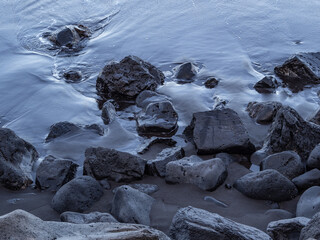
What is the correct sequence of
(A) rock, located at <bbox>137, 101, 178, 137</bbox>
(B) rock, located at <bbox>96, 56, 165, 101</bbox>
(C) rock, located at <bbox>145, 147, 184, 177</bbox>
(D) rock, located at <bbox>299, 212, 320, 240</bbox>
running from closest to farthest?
(D) rock, located at <bbox>299, 212, 320, 240</bbox> < (C) rock, located at <bbox>145, 147, 184, 177</bbox> < (A) rock, located at <bbox>137, 101, 178, 137</bbox> < (B) rock, located at <bbox>96, 56, 165, 101</bbox>

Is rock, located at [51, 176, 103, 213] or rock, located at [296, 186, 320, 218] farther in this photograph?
rock, located at [51, 176, 103, 213]

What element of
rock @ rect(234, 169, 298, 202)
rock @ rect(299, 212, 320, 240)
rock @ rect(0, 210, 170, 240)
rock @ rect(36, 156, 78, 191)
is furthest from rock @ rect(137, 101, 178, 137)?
rock @ rect(0, 210, 170, 240)

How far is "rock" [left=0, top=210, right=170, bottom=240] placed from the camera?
86.7 inches

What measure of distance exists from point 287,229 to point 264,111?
203cm

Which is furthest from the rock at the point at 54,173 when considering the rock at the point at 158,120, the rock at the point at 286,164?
the rock at the point at 286,164

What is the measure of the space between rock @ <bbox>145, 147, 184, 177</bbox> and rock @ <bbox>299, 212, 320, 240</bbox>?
143 centimetres

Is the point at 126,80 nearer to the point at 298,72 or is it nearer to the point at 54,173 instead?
the point at 54,173

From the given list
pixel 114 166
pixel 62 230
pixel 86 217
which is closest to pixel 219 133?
pixel 114 166

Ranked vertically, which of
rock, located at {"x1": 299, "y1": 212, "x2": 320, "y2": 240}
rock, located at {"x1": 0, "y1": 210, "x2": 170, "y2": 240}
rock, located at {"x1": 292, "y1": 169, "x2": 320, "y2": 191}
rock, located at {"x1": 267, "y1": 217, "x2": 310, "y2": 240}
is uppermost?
rock, located at {"x1": 0, "y1": 210, "x2": 170, "y2": 240}

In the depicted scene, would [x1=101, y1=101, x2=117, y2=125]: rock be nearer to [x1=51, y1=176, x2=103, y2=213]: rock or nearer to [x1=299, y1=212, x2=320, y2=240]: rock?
[x1=51, y1=176, x2=103, y2=213]: rock

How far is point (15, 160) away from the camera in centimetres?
402

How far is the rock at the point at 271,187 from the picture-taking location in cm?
351

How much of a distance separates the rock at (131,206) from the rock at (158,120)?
1308 mm

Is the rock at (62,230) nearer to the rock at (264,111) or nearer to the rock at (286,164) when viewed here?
Answer: the rock at (286,164)
